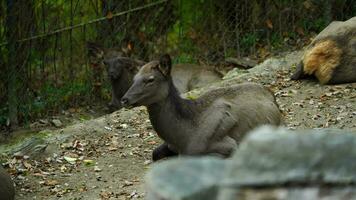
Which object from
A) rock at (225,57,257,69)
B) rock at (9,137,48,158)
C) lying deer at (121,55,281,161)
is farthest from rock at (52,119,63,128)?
lying deer at (121,55,281,161)

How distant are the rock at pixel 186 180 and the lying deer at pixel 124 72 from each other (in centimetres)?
1152

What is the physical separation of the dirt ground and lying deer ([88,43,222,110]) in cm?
200

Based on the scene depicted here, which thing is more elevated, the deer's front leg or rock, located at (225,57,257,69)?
the deer's front leg

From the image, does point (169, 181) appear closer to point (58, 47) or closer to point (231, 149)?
point (231, 149)

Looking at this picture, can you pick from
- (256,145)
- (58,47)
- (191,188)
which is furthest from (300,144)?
(58,47)

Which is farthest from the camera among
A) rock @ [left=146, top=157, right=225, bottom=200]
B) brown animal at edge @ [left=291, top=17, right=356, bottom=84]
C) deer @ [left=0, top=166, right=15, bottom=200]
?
brown animal at edge @ [left=291, top=17, right=356, bottom=84]

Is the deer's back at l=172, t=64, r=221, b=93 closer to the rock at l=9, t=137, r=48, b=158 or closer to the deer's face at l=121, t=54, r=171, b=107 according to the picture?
the rock at l=9, t=137, r=48, b=158

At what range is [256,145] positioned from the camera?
257 centimetres

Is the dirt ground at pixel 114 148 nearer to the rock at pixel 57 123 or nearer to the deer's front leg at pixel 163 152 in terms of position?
the deer's front leg at pixel 163 152

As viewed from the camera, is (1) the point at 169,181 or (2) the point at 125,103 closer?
(1) the point at 169,181

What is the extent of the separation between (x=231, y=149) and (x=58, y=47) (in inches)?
228

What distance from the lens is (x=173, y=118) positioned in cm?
946

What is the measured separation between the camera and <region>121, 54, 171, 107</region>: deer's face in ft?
30.7

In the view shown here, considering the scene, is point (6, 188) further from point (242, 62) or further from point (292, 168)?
point (242, 62)
